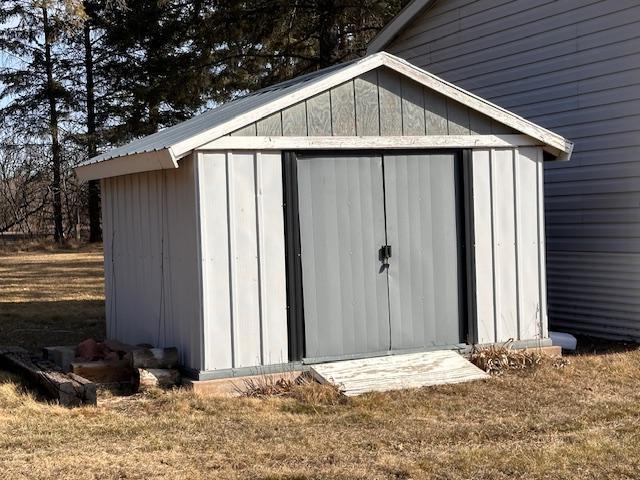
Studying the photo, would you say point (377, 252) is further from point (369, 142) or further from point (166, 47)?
point (166, 47)

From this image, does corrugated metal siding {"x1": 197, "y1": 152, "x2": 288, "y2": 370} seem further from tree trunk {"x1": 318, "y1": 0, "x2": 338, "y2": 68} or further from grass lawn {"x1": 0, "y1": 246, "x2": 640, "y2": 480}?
tree trunk {"x1": 318, "y1": 0, "x2": 338, "y2": 68}

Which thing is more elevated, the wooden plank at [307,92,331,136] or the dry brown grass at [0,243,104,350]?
the wooden plank at [307,92,331,136]

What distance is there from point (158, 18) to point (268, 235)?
15.0 metres

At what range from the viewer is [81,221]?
35.3 meters

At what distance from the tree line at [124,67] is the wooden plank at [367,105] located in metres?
7.09

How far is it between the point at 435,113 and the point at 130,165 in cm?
297

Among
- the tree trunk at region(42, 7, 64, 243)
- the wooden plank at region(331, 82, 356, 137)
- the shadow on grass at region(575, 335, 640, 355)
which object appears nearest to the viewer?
the wooden plank at region(331, 82, 356, 137)

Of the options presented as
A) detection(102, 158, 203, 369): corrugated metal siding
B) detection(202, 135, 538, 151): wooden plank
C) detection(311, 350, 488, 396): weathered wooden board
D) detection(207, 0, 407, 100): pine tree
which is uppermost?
detection(207, 0, 407, 100): pine tree

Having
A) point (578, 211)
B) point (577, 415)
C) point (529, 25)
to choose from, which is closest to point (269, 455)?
point (577, 415)

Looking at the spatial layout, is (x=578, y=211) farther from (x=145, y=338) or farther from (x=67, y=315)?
(x=67, y=315)

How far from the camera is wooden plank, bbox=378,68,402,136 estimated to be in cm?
886

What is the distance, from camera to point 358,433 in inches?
267

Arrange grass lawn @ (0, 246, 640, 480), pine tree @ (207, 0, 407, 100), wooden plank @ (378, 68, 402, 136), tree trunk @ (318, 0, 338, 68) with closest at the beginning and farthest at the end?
grass lawn @ (0, 246, 640, 480), wooden plank @ (378, 68, 402, 136), pine tree @ (207, 0, 407, 100), tree trunk @ (318, 0, 338, 68)

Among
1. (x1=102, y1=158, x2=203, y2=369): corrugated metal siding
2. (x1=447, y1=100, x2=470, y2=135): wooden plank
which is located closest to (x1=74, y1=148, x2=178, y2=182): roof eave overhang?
(x1=102, y1=158, x2=203, y2=369): corrugated metal siding
